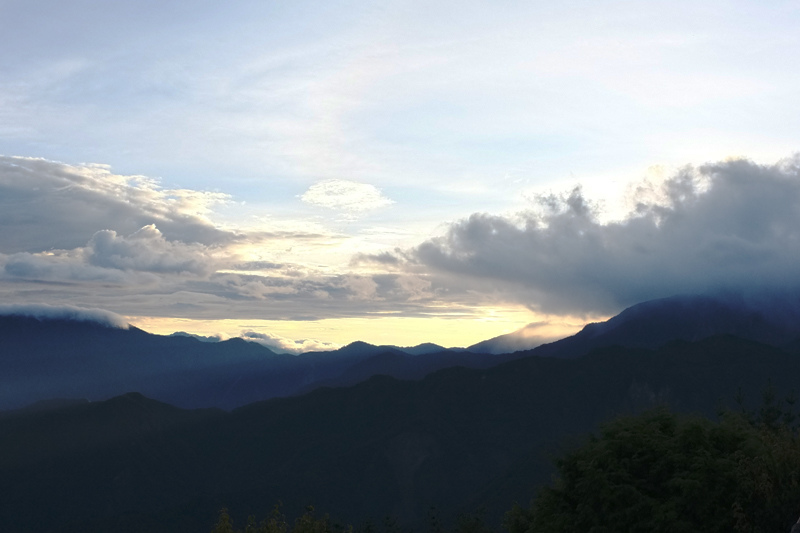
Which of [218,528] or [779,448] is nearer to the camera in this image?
[779,448]

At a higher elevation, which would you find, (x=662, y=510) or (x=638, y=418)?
(x=638, y=418)

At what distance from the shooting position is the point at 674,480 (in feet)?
140

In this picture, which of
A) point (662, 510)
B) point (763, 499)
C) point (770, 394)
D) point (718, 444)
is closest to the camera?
point (763, 499)

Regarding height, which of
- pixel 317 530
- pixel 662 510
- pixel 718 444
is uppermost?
pixel 718 444

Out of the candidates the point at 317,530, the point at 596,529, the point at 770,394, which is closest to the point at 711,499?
the point at 596,529

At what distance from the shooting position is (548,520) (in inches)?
1913

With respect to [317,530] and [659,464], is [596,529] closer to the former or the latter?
[659,464]

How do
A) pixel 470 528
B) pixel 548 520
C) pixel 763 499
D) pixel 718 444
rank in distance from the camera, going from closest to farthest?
pixel 763 499 < pixel 718 444 < pixel 548 520 < pixel 470 528

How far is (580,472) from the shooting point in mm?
48688

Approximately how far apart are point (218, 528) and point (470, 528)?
238 feet

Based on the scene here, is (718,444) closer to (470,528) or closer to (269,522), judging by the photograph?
(269,522)

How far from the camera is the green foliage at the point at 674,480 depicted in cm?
3906

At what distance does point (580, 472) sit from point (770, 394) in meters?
57.3

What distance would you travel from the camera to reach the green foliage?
3906 centimetres
